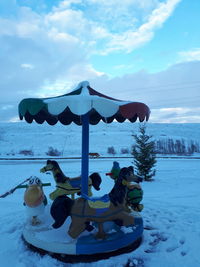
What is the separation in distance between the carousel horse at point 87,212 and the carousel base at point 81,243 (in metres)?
0.15

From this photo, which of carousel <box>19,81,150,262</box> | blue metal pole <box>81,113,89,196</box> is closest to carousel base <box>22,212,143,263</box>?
carousel <box>19,81,150,262</box>

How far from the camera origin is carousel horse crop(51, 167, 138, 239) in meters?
3.20

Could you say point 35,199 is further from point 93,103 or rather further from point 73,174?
point 73,174

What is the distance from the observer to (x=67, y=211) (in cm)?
325

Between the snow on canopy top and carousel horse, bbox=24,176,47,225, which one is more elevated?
the snow on canopy top

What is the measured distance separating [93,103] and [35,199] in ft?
6.34

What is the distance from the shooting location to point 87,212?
10.7 ft

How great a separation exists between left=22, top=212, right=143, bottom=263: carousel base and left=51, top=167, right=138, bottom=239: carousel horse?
0.15 m

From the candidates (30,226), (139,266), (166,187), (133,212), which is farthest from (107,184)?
(139,266)

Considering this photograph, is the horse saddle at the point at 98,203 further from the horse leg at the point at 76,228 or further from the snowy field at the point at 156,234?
the snowy field at the point at 156,234

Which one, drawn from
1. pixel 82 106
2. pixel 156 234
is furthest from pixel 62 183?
pixel 82 106

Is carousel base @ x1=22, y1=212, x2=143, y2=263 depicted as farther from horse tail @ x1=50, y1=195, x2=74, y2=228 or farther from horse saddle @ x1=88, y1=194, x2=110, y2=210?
horse saddle @ x1=88, y1=194, x2=110, y2=210

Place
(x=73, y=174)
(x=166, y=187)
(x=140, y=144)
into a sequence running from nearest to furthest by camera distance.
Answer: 1. (x=166, y=187)
2. (x=140, y=144)
3. (x=73, y=174)

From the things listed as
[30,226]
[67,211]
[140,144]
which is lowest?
[30,226]
